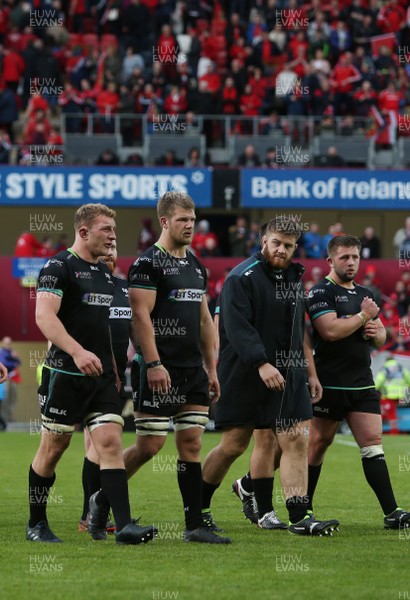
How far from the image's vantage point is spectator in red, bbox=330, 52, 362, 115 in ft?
98.0

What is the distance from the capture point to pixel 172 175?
27.7 metres

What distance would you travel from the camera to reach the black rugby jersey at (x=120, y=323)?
9906mm

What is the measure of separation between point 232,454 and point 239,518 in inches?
48.3

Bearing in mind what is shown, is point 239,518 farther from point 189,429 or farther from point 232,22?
point 232,22

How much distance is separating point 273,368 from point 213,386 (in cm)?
45

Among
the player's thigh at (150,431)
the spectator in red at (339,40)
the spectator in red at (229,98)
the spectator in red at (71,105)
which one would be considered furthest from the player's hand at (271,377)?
the spectator in red at (339,40)

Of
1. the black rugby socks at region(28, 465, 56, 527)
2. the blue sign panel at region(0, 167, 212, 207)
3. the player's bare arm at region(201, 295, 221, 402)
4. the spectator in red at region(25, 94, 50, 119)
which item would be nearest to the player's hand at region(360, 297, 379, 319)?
the player's bare arm at region(201, 295, 221, 402)

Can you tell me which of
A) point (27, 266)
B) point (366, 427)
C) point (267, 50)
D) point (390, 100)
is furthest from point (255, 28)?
point (366, 427)

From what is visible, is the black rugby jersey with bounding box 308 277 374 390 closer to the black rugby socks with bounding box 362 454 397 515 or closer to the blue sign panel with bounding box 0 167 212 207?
the black rugby socks with bounding box 362 454 397 515

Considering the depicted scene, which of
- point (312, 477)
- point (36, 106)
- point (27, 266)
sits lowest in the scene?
point (312, 477)

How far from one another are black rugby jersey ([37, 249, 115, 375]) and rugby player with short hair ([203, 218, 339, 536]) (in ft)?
3.43

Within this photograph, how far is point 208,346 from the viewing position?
29.8ft

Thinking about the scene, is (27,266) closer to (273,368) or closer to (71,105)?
(71,105)

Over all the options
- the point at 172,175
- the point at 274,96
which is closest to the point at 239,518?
the point at 172,175
